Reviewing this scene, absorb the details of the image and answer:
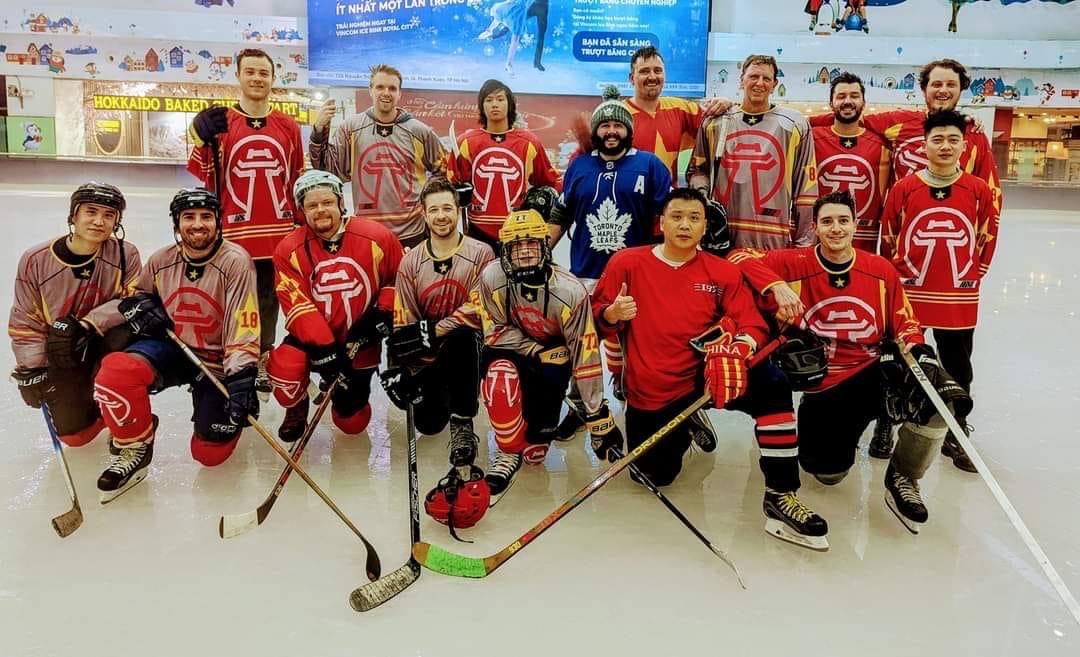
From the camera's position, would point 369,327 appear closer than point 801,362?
No

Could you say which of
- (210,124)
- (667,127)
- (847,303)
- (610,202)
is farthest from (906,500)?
(210,124)

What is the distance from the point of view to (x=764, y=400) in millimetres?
2107

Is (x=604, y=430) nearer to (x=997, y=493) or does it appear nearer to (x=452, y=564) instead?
(x=452, y=564)

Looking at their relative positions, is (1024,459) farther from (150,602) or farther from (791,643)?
(150,602)

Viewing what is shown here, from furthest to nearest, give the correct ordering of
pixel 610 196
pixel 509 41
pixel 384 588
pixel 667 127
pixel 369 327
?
pixel 509 41, pixel 667 127, pixel 610 196, pixel 369 327, pixel 384 588

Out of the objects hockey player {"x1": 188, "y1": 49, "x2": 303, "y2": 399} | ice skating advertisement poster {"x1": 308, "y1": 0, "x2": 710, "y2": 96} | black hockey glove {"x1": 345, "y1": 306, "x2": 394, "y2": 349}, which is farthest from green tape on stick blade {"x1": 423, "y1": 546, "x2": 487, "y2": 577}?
ice skating advertisement poster {"x1": 308, "y1": 0, "x2": 710, "y2": 96}

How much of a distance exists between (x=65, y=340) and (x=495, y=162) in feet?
5.82

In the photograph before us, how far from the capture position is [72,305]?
8.07ft

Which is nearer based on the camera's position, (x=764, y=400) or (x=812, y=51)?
(x=764, y=400)

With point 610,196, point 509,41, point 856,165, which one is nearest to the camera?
point 610,196

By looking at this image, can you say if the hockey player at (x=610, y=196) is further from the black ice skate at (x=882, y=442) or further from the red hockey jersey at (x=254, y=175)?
the red hockey jersey at (x=254, y=175)

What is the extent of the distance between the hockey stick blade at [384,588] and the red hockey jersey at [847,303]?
51.0 inches

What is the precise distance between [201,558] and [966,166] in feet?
9.24

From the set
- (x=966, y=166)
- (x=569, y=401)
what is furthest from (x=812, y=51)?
(x=569, y=401)
